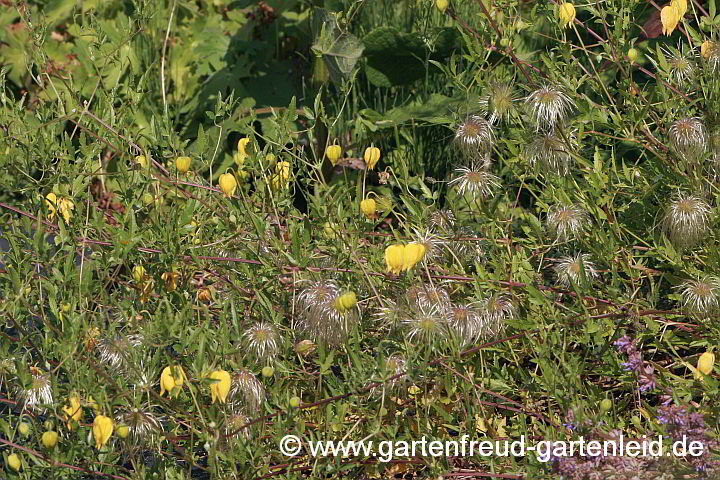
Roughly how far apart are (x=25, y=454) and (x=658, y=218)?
153 centimetres

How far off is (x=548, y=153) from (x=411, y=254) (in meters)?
0.53

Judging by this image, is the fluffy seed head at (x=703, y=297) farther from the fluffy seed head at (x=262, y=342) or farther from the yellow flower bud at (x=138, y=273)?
the yellow flower bud at (x=138, y=273)

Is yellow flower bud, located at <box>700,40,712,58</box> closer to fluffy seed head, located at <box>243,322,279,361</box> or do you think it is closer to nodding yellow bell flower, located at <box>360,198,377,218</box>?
nodding yellow bell flower, located at <box>360,198,377,218</box>

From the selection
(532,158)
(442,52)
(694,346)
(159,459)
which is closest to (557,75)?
(532,158)

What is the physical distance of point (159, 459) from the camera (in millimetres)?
1927

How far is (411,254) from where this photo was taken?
191 centimetres

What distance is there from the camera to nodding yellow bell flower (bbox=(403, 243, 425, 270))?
1.90 metres

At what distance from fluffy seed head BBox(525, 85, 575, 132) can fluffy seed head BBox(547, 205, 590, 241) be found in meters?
0.20

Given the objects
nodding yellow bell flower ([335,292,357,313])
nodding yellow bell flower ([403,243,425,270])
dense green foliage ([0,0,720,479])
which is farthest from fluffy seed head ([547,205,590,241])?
nodding yellow bell flower ([335,292,357,313])

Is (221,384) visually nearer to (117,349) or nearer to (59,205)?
(117,349)

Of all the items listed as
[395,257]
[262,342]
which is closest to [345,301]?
[395,257]

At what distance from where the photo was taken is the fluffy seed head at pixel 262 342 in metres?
2.03

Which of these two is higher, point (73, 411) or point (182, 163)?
point (182, 163)

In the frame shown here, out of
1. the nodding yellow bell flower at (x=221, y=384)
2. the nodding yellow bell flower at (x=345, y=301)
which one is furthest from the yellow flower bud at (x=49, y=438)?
the nodding yellow bell flower at (x=345, y=301)
